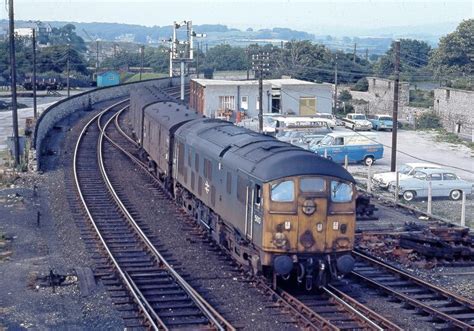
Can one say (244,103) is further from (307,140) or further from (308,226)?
(308,226)

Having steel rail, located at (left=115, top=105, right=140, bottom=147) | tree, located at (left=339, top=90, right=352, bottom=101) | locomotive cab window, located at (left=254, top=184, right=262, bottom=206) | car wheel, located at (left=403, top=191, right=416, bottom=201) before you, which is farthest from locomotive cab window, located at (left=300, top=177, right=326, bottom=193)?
tree, located at (left=339, top=90, right=352, bottom=101)

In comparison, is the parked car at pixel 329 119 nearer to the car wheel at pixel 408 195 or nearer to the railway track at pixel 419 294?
the car wheel at pixel 408 195

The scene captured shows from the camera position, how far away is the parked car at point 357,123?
52.9 meters

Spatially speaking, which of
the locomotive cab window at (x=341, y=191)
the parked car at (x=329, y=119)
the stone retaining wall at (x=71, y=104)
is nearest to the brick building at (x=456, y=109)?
the parked car at (x=329, y=119)

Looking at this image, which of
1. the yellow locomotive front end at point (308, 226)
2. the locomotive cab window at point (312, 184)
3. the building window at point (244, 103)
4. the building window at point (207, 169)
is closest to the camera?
the yellow locomotive front end at point (308, 226)

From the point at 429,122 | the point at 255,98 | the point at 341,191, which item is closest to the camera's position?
the point at 341,191

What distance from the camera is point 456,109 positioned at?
55250 millimetres

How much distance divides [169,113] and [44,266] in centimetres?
1128

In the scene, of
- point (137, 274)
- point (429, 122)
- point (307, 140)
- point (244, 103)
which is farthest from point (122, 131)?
point (137, 274)

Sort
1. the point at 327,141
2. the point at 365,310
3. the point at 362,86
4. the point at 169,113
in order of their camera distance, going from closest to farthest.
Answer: the point at 365,310 < the point at 169,113 < the point at 327,141 < the point at 362,86

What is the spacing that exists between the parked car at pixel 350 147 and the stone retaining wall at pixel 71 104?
13.6 meters

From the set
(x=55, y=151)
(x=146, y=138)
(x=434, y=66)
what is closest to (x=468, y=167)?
(x=146, y=138)

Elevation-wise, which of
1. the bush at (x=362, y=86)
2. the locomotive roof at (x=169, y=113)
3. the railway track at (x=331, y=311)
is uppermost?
the locomotive roof at (x=169, y=113)

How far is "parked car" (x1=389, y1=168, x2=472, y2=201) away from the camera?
29828 mm
